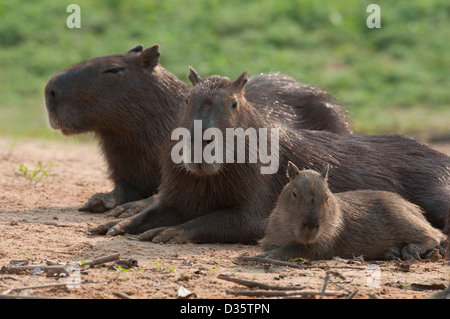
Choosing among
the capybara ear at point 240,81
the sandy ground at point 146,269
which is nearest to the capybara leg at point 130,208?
the sandy ground at point 146,269

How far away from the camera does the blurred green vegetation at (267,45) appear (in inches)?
566

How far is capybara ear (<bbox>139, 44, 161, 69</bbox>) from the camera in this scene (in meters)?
7.39

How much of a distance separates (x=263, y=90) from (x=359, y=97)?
7.04 meters

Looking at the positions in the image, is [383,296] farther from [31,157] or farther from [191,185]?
[31,157]

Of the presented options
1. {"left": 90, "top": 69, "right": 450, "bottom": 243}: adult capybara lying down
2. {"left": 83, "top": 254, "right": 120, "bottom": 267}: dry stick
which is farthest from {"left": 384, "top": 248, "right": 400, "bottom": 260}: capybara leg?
{"left": 83, "top": 254, "right": 120, "bottom": 267}: dry stick

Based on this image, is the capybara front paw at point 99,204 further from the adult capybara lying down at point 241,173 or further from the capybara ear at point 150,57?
the capybara ear at point 150,57

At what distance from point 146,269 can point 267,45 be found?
12.1 metres

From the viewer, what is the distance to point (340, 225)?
556cm

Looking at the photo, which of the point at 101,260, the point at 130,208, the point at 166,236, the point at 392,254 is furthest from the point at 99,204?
the point at 392,254

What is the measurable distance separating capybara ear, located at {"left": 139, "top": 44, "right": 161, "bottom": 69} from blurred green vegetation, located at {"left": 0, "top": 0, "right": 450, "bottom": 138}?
19.5 feet

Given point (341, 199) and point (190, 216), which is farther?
point (190, 216)

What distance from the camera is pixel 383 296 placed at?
4.55m

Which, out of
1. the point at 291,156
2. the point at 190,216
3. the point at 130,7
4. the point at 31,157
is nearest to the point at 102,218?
the point at 190,216

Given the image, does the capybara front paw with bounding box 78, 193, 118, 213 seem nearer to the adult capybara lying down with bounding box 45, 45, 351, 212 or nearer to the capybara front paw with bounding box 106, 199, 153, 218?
the adult capybara lying down with bounding box 45, 45, 351, 212
